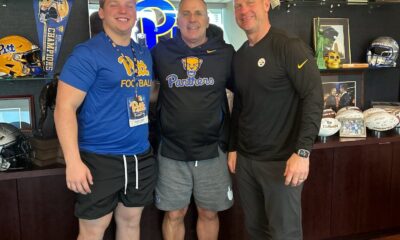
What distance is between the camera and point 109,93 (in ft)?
5.03

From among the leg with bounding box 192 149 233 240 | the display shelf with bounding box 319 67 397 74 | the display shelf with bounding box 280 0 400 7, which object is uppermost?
the display shelf with bounding box 280 0 400 7

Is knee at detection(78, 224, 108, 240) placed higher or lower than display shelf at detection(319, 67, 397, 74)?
lower

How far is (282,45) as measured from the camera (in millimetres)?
1574

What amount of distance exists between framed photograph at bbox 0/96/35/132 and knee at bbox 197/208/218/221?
113cm

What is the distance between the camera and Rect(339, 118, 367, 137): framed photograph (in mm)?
2436

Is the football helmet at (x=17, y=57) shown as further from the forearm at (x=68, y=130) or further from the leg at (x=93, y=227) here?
the leg at (x=93, y=227)

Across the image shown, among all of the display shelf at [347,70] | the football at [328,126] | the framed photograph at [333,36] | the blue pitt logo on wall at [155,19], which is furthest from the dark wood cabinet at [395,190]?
the blue pitt logo on wall at [155,19]

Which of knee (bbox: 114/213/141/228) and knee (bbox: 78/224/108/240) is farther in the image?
knee (bbox: 114/213/141/228)

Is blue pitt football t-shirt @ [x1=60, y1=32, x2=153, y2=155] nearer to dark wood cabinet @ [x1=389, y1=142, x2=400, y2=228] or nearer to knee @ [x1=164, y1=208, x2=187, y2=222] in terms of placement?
knee @ [x1=164, y1=208, x2=187, y2=222]

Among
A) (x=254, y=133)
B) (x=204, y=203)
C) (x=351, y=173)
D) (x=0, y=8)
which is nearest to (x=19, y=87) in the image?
(x=0, y=8)

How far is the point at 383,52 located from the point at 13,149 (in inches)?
100

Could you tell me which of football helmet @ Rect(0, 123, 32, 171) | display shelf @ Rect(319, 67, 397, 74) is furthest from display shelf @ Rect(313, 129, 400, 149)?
football helmet @ Rect(0, 123, 32, 171)

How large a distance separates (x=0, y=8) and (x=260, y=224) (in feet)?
6.17

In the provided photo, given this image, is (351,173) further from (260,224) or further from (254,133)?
(254,133)
